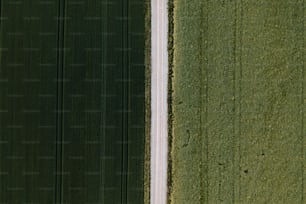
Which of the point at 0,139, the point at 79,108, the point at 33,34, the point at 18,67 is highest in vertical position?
the point at 33,34

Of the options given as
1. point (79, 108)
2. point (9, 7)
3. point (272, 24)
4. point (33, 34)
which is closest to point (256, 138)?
point (272, 24)

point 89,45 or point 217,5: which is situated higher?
point 217,5

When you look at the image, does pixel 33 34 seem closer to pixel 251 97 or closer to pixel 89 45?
pixel 89 45
